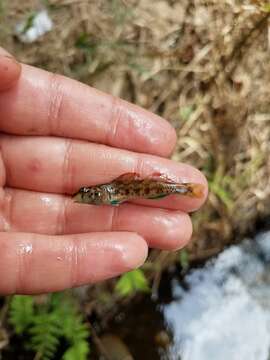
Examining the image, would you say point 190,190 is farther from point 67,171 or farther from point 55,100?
point 55,100

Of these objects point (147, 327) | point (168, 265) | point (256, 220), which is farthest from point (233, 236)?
point (147, 327)

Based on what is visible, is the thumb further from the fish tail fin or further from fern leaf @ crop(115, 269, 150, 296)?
fern leaf @ crop(115, 269, 150, 296)

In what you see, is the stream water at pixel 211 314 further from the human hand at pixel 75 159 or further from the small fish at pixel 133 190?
the small fish at pixel 133 190

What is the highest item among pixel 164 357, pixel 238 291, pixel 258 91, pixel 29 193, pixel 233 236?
pixel 258 91

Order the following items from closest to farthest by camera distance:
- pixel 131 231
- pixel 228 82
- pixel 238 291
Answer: pixel 131 231, pixel 228 82, pixel 238 291

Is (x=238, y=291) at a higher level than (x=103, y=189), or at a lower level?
Answer: lower

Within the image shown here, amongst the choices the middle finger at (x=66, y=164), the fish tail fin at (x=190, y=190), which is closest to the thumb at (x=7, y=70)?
the middle finger at (x=66, y=164)

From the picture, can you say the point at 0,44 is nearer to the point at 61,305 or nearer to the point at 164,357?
the point at 61,305
